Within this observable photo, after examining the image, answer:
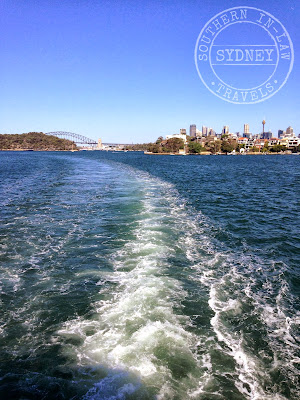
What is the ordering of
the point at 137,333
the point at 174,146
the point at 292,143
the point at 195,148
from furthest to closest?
the point at 292,143
the point at 174,146
the point at 195,148
the point at 137,333

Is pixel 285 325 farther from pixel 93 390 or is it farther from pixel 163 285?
pixel 93 390

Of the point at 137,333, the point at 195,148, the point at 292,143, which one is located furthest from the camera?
the point at 292,143

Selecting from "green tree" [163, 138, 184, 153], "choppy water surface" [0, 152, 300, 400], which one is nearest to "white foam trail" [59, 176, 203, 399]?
"choppy water surface" [0, 152, 300, 400]

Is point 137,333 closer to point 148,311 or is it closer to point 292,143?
point 148,311

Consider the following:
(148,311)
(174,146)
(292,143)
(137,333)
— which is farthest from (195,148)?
(137,333)

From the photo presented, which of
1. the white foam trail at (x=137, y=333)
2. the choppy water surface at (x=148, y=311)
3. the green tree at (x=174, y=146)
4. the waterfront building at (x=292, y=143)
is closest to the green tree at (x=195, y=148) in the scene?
the green tree at (x=174, y=146)

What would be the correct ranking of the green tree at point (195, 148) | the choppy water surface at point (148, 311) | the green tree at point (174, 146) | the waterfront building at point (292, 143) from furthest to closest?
1. the green tree at point (174, 146)
2. the waterfront building at point (292, 143)
3. the green tree at point (195, 148)
4. the choppy water surface at point (148, 311)

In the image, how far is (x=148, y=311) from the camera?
18.2ft

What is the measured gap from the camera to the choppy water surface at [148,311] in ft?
12.7

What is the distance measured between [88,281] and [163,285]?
2092 millimetres

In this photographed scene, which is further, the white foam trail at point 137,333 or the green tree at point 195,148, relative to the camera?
the green tree at point 195,148

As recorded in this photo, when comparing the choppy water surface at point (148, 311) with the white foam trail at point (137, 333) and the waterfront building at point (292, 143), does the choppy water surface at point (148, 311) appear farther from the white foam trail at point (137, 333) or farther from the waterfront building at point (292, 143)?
the waterfront building at point (292, 143)

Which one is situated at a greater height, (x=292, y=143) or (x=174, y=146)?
(x=174, y=146)

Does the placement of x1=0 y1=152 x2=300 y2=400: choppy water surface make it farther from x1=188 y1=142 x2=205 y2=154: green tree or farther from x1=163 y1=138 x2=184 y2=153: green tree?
x1=163 y1=138 x2=184 y2=153: green tree
